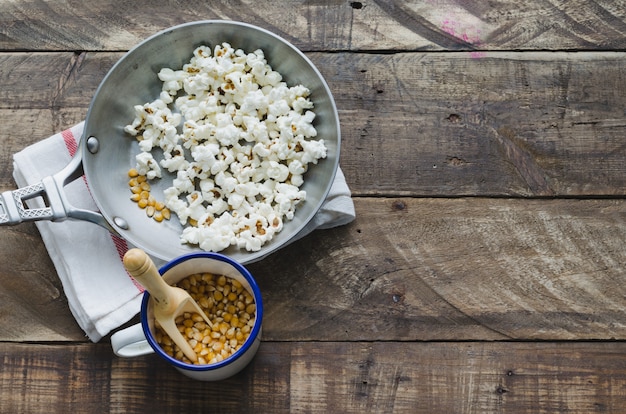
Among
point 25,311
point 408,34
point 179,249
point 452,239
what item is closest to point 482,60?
point 408,34

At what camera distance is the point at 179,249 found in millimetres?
1088

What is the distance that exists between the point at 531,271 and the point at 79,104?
782 millimetres

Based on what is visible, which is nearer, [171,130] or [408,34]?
[171,130]

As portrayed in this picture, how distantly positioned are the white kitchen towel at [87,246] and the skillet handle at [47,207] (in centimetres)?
9

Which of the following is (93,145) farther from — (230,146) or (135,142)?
(230,146)

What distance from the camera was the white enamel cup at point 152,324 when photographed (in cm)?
96

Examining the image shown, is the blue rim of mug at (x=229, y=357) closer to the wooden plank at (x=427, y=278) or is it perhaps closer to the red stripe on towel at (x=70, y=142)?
the wooden plank at (x=427, y=278)

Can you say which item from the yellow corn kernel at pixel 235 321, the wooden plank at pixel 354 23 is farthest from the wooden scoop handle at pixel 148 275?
the wooden plank at pixel 354 23

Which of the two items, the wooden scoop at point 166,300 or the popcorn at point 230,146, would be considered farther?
the popcorn at point 230,146

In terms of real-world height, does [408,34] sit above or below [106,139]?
above

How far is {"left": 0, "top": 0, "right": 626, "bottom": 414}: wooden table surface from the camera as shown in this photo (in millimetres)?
1120

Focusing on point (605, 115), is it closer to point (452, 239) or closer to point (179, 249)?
point (452, 239)

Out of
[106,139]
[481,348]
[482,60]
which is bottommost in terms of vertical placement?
[481,348]

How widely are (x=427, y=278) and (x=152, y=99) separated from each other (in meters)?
0.52
